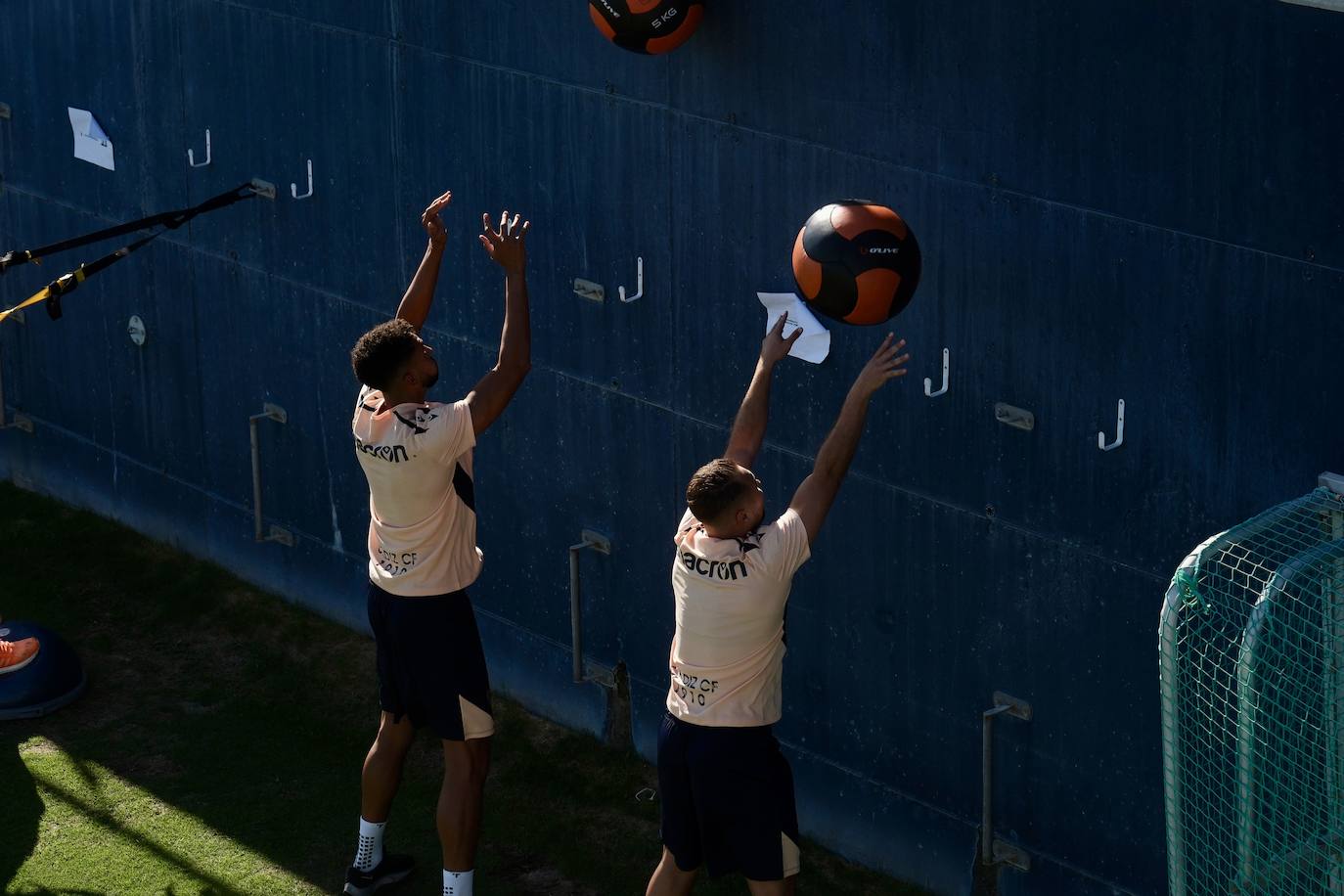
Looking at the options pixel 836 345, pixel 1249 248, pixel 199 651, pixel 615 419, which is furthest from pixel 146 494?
pixel 1249 248

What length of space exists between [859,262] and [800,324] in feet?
3.62

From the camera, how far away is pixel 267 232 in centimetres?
986

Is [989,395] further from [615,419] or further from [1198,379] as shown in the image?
[615,419]

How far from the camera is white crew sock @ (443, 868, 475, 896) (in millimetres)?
7562

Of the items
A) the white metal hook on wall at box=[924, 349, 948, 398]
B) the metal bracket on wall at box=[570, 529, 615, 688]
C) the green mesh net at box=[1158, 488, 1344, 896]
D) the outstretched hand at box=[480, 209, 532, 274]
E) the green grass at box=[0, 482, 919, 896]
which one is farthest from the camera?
the metal bracket on wall at box=[570, 529, 615, 688]

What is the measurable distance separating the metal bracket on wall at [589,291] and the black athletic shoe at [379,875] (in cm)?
240

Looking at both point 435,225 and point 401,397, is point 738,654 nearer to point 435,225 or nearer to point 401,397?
point 401,397

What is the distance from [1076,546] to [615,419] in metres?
2.32

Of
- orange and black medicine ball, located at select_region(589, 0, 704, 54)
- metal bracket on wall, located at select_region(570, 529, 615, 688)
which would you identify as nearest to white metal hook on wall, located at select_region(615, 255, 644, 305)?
orange and black medicine ball, located at select_region(589, 0, 704, 54)

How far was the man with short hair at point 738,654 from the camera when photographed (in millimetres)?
6281

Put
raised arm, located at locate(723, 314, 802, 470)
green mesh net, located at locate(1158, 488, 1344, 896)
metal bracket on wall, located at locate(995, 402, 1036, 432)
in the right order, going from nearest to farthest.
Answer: green mesh net, located at locate(1158, 488, 1344, 896), raised arm, located at locate(723, 314, 802, 470), metal bracket on wall, located at locate(995, 402, 1036, 432)

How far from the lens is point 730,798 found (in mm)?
6535

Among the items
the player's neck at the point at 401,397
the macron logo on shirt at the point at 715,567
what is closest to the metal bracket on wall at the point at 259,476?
the player's neck at the point at 401,397

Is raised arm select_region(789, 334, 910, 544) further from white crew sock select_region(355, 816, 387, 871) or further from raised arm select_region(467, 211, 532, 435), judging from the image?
white crew sock select_region(355, 816, 387, 871)
